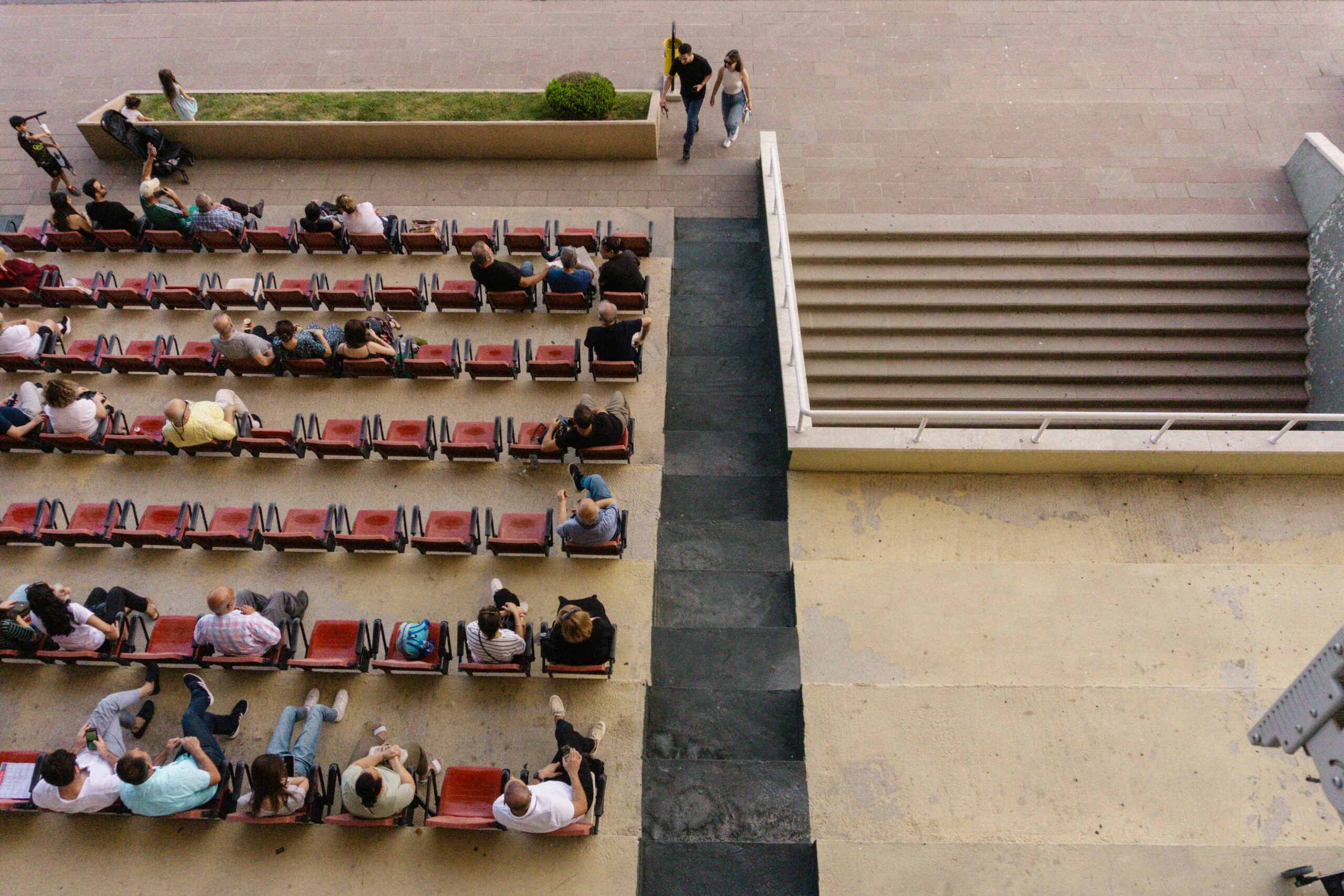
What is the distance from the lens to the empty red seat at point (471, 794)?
6387mm

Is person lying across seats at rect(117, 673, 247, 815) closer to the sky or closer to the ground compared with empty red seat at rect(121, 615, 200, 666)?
closer to the ground

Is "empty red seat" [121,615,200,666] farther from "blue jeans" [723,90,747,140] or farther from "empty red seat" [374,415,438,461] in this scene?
"blue jeans" [723,90,747,140]

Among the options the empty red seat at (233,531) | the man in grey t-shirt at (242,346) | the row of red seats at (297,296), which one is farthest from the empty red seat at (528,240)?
the empty red seat at (233,531)

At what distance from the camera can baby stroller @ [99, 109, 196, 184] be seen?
479 inches

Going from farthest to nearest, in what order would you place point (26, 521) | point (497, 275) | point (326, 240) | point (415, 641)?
point (326, 240) → point (497, 275) → point (26, 521) → point (415, 641)

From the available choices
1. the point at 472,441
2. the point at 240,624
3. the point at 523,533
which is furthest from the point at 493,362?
the point at 240,624

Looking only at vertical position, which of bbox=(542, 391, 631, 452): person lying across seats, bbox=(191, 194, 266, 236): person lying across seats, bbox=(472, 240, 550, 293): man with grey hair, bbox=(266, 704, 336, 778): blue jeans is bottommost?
bbox=(266, 704, 336, 778): blue jeans

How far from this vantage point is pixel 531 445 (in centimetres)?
848

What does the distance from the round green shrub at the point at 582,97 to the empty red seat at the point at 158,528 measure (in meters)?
7.81

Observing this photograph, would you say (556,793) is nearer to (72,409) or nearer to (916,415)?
(916,415)

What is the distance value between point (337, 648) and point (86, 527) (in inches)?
127

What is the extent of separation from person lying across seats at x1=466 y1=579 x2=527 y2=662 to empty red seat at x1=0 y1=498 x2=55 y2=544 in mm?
4917

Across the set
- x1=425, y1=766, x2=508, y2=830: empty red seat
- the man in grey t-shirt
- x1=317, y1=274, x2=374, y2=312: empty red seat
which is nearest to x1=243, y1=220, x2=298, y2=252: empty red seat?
x1=317, y1=274, x2=374, y2=312: empty red seat

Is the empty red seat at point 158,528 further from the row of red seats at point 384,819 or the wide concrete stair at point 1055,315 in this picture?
the wide concrete stair at point 1055,315
